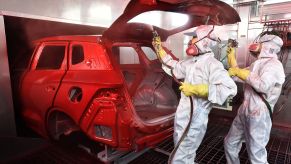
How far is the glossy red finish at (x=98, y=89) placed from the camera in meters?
2.06

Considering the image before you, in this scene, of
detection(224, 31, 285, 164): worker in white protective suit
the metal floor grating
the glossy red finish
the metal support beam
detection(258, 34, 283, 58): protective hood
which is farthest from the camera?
the metal floor grating

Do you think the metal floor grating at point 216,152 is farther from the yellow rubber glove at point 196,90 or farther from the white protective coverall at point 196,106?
the yellow rubber glove at point 196,90

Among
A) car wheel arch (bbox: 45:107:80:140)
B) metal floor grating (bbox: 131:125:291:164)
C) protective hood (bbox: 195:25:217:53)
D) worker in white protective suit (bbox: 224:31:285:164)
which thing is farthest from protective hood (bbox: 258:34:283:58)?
car wheel arch (bbox: 45:107:80:140)

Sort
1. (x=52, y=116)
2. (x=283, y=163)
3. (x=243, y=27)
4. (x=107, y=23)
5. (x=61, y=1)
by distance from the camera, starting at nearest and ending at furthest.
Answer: (x=52, y=116) → (x=283, y=163) → (x=61, y=1) → (x=107, y=23) → (x=243, y=27)

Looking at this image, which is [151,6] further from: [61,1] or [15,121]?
[15,121]

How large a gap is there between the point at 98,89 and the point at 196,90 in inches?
39.3

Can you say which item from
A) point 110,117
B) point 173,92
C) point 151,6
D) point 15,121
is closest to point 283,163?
point 173,92

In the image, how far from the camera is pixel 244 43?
4488 millimetres

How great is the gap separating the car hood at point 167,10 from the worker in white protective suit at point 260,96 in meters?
0.57

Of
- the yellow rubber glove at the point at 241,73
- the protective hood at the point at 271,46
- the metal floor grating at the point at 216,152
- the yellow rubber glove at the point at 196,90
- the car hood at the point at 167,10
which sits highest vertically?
the car hood at the point at 167,10

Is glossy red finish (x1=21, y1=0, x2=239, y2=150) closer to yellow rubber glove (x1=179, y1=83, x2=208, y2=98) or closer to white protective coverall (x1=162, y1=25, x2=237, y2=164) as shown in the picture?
white protective coverall (x1=162, y1=25, x2=237, y2=164)

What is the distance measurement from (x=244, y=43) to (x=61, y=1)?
370 centimetres

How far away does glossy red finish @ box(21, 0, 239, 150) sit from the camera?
2.06 m

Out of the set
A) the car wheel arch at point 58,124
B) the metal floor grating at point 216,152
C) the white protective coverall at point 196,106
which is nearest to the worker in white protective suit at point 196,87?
the white protective coverall at point 196,106
